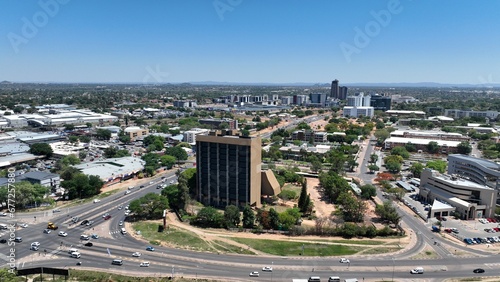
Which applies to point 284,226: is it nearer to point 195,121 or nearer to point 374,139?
point 374,139

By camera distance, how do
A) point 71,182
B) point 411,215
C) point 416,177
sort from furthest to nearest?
point 416,177
point 71,182
point 411,215

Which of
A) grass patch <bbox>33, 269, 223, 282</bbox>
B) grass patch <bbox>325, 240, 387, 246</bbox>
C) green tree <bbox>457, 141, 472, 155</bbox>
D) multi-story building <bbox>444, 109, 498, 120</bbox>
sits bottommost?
grass patch <bbox>325, 240, 387, 246</bbox>

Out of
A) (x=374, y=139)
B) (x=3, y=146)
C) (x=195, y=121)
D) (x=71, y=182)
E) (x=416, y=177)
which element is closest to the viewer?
(x=71, y=182)

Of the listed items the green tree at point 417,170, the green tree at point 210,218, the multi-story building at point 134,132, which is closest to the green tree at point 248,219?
the green tree at point 210,218

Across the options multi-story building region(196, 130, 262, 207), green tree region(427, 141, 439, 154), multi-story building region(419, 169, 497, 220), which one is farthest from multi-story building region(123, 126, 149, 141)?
green tree region(427, 141, 439, 154)

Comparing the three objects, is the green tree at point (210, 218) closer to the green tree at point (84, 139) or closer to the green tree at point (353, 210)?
the green tree at point (353, 210)

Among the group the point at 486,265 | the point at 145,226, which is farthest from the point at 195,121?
the point at 486,265

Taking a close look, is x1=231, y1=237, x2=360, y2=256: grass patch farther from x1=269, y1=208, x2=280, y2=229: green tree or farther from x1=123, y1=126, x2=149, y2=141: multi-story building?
x1=123, y1=126, x2=149, y2=141: multi-story building
